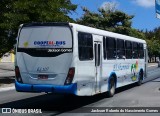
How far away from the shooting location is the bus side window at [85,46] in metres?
→ 13.8

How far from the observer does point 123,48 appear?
63.6ft

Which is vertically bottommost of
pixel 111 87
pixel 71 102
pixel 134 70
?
pixel 71 102

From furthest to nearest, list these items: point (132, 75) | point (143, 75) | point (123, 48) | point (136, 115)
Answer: point (143, 75) → point (132, 75) → point (123, 48) → point (136, 115)

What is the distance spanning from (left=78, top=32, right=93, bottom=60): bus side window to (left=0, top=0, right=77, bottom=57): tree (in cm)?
1052

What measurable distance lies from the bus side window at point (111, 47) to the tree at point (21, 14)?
321 inches

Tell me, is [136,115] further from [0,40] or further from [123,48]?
[0,40]

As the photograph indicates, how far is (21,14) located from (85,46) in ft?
37.4

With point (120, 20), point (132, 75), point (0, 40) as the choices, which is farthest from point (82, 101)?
point (120, 20)

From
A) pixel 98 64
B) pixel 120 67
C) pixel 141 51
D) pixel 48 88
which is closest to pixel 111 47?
pixel 120 67

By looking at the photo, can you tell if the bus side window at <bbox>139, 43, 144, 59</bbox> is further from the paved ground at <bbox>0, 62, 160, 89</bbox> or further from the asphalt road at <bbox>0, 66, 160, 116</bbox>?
the paved ground at <bbox>0, 62, 160, 89</bbox>

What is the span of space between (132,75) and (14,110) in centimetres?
992

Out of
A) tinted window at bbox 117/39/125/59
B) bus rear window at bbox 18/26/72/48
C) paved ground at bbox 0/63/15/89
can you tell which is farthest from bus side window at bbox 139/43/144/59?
bus rear window at bbox 18/26/72/48

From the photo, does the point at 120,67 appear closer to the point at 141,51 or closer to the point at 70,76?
the point at 141,51

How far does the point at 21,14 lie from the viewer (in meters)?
24.7
